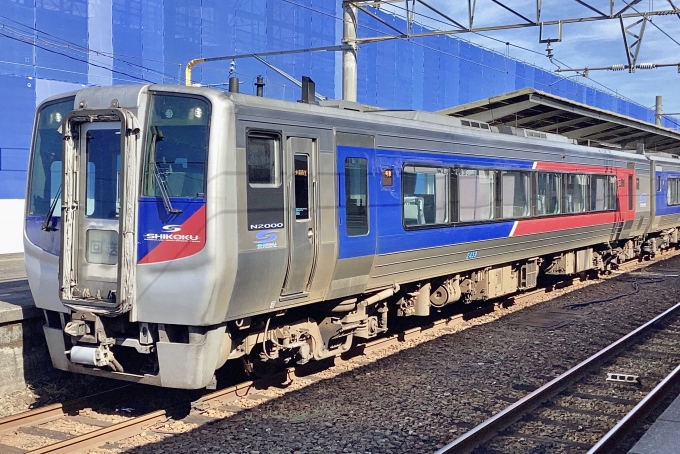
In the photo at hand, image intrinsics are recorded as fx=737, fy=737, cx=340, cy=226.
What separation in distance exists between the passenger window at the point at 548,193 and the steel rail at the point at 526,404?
310 centimetres

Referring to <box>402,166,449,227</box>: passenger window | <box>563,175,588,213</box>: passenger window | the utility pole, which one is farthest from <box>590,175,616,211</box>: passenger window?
<box>402,166,449,227</box>: passenger window

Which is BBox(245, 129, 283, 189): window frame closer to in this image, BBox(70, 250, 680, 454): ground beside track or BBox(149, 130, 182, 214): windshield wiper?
BBox(149, 130, 182, 214): windshield wiper

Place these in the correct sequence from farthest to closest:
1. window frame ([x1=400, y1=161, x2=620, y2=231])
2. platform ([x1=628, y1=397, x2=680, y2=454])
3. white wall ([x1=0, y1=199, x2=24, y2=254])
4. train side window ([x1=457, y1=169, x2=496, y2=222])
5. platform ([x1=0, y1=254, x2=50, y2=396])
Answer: white wall ([x1=0, y1=199, x2=24, y2=254]) < train side window ([x1=457, y1=169, x2=496, y2=222]) < window frame ([x1=400, y1=161, x2=620, y2=231]) < platform ([x1=0, y1=254, x2=50, y2=396]) < platform ([x1=628, y1=397, x2=680, y2=454])

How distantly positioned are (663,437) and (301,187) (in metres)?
3.95

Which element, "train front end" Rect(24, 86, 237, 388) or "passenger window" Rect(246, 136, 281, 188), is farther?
"passenger window" Rect(246, 136, 281, 188)

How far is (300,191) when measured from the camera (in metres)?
7.33

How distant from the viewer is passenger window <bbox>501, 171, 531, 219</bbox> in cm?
1163

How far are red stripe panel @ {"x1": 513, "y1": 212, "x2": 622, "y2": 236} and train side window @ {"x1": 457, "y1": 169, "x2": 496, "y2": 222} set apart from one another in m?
1.18

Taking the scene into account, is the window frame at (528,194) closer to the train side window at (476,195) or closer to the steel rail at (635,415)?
the train side window at (476,195)

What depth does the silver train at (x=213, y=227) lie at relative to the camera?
21.1ft

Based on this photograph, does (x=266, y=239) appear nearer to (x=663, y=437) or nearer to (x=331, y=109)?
(x=331, y=109)

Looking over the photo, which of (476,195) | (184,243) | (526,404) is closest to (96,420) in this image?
(184,243)

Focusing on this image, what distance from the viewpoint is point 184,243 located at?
6.36 metres

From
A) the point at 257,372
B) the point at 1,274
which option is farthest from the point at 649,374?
the point at 1,274
